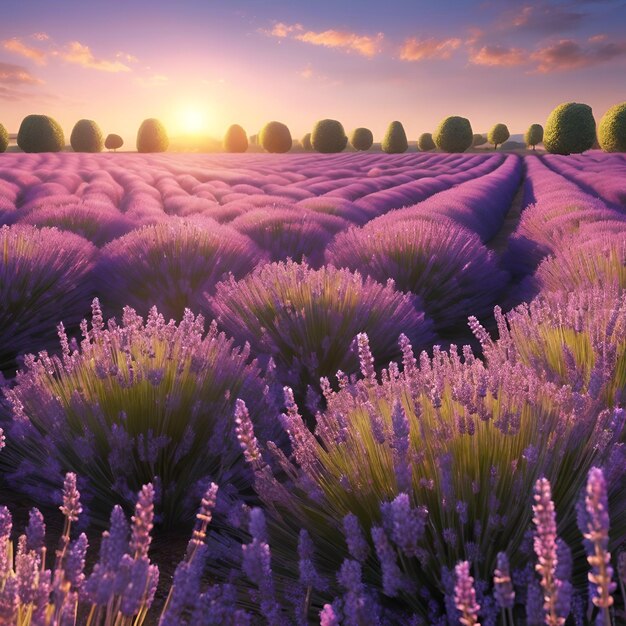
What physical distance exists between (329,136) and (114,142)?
31009 mm

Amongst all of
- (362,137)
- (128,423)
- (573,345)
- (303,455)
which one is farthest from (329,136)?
(303,455)

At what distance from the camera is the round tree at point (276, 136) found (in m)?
62.1

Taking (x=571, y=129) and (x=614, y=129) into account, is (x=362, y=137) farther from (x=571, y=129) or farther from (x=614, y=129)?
(x=614, y=129)

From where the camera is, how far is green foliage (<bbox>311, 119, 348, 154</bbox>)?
60.0m

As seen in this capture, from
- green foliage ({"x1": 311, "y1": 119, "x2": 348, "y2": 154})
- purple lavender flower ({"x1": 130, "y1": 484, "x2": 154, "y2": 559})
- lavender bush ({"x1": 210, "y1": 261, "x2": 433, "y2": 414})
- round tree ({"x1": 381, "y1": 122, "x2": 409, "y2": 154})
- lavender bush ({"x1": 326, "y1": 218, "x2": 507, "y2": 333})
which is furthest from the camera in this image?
round tree ({"x1": 381, "y1": 122, "x2": 409, "y2": 154})

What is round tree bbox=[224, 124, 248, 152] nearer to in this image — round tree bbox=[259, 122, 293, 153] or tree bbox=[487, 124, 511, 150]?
round tree bbox=[259, 122, 293, 153]

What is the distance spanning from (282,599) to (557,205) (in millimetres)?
7299

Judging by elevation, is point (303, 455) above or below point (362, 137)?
below

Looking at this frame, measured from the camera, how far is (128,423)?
2.02m

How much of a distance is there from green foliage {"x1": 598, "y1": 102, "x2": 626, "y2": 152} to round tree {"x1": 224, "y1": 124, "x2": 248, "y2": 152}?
3956 cm

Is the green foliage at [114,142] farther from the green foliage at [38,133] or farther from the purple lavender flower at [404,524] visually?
the purple lavender flower at [404,524]

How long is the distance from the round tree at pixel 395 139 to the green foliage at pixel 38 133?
31924mm

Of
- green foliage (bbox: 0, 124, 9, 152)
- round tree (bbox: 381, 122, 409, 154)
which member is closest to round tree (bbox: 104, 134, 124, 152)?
round tree (bbox: 381, 122, 409, 154)

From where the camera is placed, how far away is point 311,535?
5.28 feet
